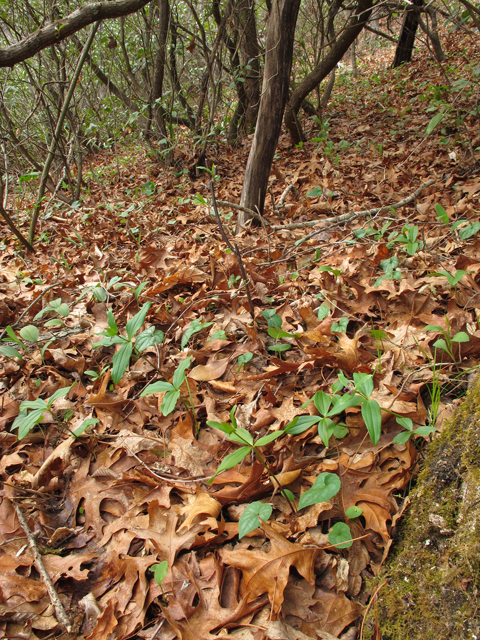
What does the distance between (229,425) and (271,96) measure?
295 cm

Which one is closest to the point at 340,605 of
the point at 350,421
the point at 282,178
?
the point at 350,421

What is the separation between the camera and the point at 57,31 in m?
2.67

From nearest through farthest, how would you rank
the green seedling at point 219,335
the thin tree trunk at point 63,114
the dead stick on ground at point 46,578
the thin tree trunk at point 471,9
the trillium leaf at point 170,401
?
the dead stick on ground at point 46,578, the trillium leaf at point 170,401, the green seedling at point 219,335, the thin tree trunk at point 471,9, the thin tree trunk at point 63,114

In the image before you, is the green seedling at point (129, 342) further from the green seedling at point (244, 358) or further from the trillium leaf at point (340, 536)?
the trillium leaf at point (340, 536)

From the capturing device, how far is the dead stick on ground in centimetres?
110

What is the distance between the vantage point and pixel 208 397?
5.47ft

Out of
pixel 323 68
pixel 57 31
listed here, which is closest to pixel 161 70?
pixel 323 68

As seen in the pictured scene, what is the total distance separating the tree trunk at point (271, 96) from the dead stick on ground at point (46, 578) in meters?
2.63

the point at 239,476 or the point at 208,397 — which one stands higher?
the point at 208,397

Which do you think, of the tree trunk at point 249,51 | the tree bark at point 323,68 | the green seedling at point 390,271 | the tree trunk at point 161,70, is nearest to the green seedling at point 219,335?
the green seedling at point 390,271

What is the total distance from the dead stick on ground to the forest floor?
2cm

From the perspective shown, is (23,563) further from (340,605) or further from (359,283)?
(359,283)

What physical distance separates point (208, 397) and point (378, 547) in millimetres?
867

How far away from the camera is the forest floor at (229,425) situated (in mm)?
1062
